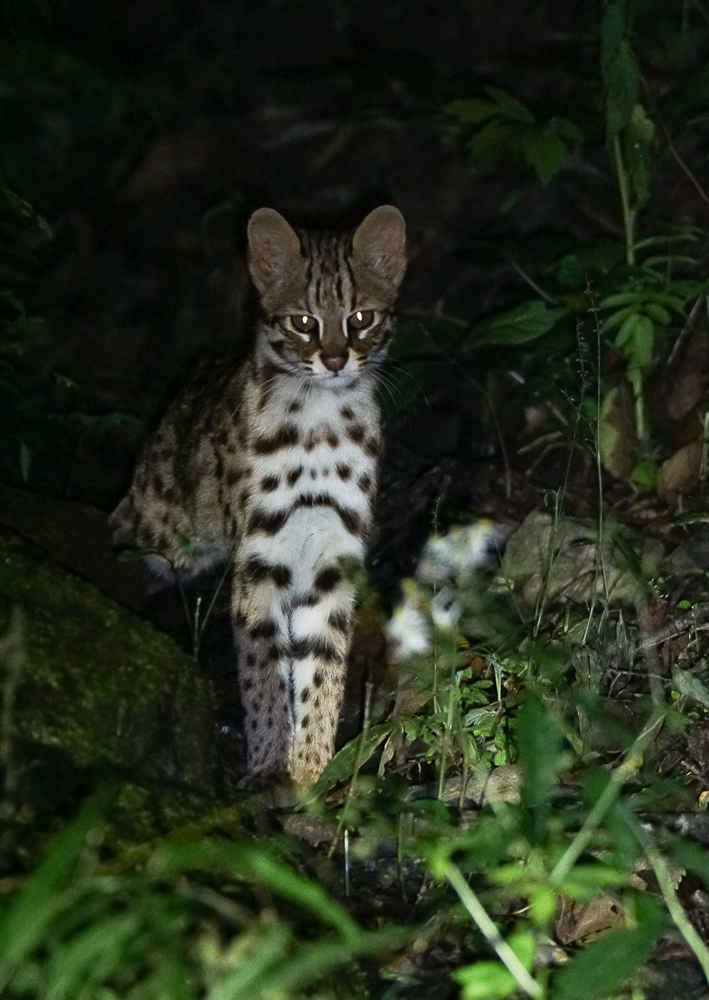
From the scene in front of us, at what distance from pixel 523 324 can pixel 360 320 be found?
4.20 feet

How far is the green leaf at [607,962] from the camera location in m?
2.57

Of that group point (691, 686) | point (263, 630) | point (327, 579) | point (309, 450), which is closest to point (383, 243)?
point (309, 450)

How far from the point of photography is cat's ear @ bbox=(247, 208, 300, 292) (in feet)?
17.7

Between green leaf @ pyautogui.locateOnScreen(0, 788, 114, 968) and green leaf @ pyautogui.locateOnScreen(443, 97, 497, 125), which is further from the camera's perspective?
green leaf @ pyautogui.locateOnScreen(443, 97, 497, 125)

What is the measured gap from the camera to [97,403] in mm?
8875

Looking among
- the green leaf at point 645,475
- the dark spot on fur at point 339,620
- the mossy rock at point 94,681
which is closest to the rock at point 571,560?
the dark spot on fur at point 339,620

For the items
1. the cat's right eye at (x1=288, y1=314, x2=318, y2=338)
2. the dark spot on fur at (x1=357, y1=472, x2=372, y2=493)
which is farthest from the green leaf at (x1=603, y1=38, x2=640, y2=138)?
the dark spot on fur at (x1=357, y1=472, x2=372, y2=493)

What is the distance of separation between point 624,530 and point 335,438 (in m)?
1.46

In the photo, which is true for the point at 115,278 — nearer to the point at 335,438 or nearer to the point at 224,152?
the point at 224,152

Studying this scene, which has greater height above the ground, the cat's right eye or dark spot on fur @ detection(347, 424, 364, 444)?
the cat's right eye

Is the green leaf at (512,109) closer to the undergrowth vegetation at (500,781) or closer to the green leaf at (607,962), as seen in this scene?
the undergrowth vegetation at (500,781)

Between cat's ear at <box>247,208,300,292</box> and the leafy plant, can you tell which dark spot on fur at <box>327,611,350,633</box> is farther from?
the leafy plant

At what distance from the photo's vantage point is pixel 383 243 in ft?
18.3

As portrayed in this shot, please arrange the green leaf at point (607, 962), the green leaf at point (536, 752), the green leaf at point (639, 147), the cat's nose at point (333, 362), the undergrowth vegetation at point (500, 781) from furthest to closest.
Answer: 1. the green leaf at point (639, 147)
2. the cat's nose at point (333, 362)
3. the green leaf at point (536, 752)
4. the undergrowth vegetation at point (500, 781)
5. the green leaf at point (607, 962)
